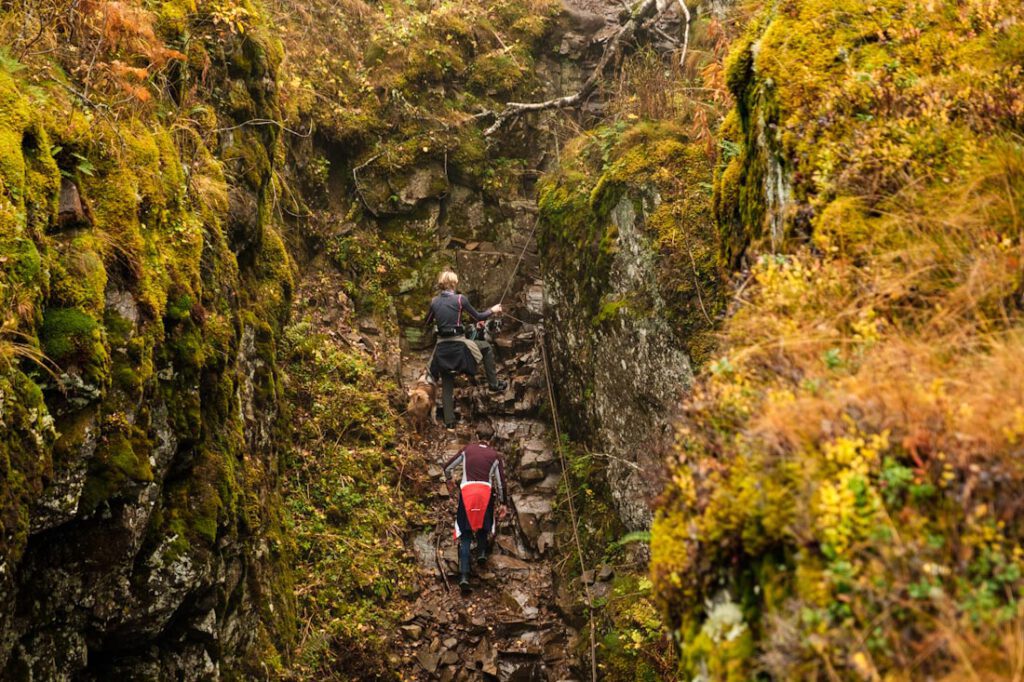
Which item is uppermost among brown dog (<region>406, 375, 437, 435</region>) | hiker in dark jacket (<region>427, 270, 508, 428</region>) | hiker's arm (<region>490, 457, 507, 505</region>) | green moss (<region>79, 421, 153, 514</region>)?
green moss (<region>79, 421, 153, 514</region>)

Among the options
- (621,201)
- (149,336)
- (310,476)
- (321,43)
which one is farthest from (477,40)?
(149,336)

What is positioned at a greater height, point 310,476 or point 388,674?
point 310,476

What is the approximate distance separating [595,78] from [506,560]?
9.66 m

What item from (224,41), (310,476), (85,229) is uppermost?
(224,41)

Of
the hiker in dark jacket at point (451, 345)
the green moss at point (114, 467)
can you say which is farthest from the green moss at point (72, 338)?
the hiker in dark jacket at point (451, 345)

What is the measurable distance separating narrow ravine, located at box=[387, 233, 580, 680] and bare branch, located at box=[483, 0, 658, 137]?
13.2 ft

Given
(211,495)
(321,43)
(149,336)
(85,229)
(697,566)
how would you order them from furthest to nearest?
1. (321,43)
2. (211,495)
3. (149,336)
4. (85,229)
5. (697,566)

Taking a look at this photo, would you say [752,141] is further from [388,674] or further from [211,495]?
[388,674]

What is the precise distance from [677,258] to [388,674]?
6.50 m

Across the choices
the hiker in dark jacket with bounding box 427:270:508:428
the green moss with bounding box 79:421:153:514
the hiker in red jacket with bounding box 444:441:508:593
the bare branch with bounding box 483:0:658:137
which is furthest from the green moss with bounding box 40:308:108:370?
the bare branch with bounding box 483:0:658:137

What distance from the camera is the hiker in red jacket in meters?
10.0

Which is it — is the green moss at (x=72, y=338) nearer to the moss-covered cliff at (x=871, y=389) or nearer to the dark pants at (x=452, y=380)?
the moss-covered cliff at (x=871, y=389)

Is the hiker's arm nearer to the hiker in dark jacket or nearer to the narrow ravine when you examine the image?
the narrow ravine

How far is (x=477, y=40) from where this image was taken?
15969 mm
